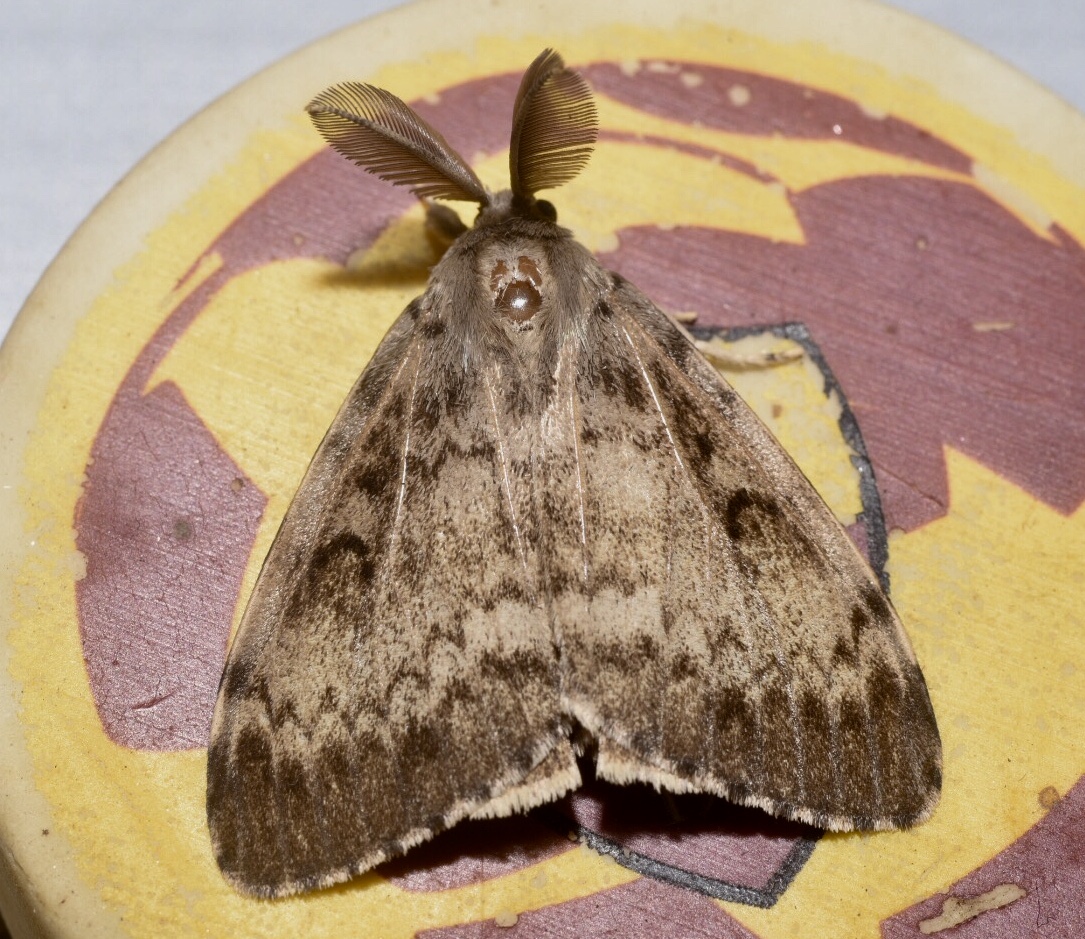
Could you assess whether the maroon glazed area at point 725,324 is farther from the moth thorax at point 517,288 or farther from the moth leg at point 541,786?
the moth thorax at point 517,288

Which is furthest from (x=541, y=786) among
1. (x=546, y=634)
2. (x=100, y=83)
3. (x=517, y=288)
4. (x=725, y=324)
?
(x=100, y=83)

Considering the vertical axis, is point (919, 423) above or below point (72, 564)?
above

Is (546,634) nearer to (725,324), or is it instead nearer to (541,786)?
(541,786)

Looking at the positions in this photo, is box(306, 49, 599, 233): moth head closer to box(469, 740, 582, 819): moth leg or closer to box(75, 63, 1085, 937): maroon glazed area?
box(75, 63, 1085, 937): maroon glazed area

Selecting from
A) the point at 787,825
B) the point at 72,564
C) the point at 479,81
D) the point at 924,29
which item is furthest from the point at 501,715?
the point at 924,29

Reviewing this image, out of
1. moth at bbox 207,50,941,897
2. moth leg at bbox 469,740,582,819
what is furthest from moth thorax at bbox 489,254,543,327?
moth leg at bbox 469,740,582,819

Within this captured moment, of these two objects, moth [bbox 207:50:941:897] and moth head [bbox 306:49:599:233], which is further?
moth head [bbox 306:49:599:233]

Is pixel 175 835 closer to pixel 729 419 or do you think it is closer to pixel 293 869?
pixel 293 869
